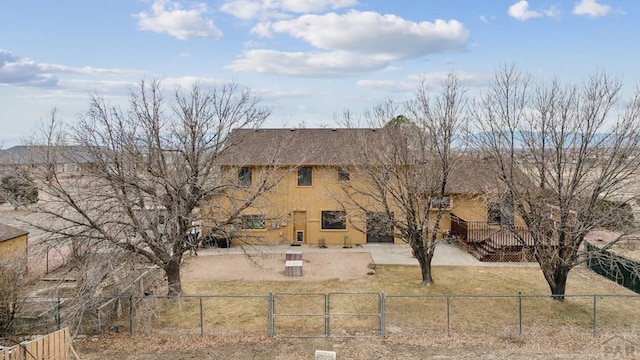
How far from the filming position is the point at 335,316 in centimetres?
1483

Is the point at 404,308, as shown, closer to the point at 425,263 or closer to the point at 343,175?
the point at 425,263

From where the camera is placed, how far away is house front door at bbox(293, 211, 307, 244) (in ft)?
90.8

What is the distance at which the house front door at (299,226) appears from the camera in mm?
27672

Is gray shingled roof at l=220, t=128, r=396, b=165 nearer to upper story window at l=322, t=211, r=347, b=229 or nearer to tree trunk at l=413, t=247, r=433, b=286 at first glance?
upper story window at l=322, t=211, r=347, b=229

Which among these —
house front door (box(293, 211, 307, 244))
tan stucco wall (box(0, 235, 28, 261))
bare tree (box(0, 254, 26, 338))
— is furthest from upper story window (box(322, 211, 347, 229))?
bare tree (box(0, 254, 26, 338))

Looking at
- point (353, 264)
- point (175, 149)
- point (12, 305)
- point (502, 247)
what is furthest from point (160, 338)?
point (502, 247)

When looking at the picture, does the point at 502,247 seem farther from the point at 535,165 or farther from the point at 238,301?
the point at 238,301

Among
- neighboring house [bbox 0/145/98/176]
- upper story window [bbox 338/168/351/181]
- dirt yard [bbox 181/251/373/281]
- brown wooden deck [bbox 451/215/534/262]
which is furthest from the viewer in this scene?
upper story window [bbox 338/168/351/181]

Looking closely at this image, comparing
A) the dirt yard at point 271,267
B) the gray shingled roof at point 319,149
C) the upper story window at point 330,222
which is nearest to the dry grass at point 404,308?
the dirt yard at point 271,267

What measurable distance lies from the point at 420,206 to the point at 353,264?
4.80 meters

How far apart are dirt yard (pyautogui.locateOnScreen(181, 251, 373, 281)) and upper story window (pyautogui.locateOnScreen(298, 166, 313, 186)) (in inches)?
183

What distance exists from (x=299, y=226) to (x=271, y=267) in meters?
5.70

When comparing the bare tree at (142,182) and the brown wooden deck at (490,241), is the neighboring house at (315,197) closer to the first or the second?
the brown wooden deck at (490,241)

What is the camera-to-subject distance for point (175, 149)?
640 inches
